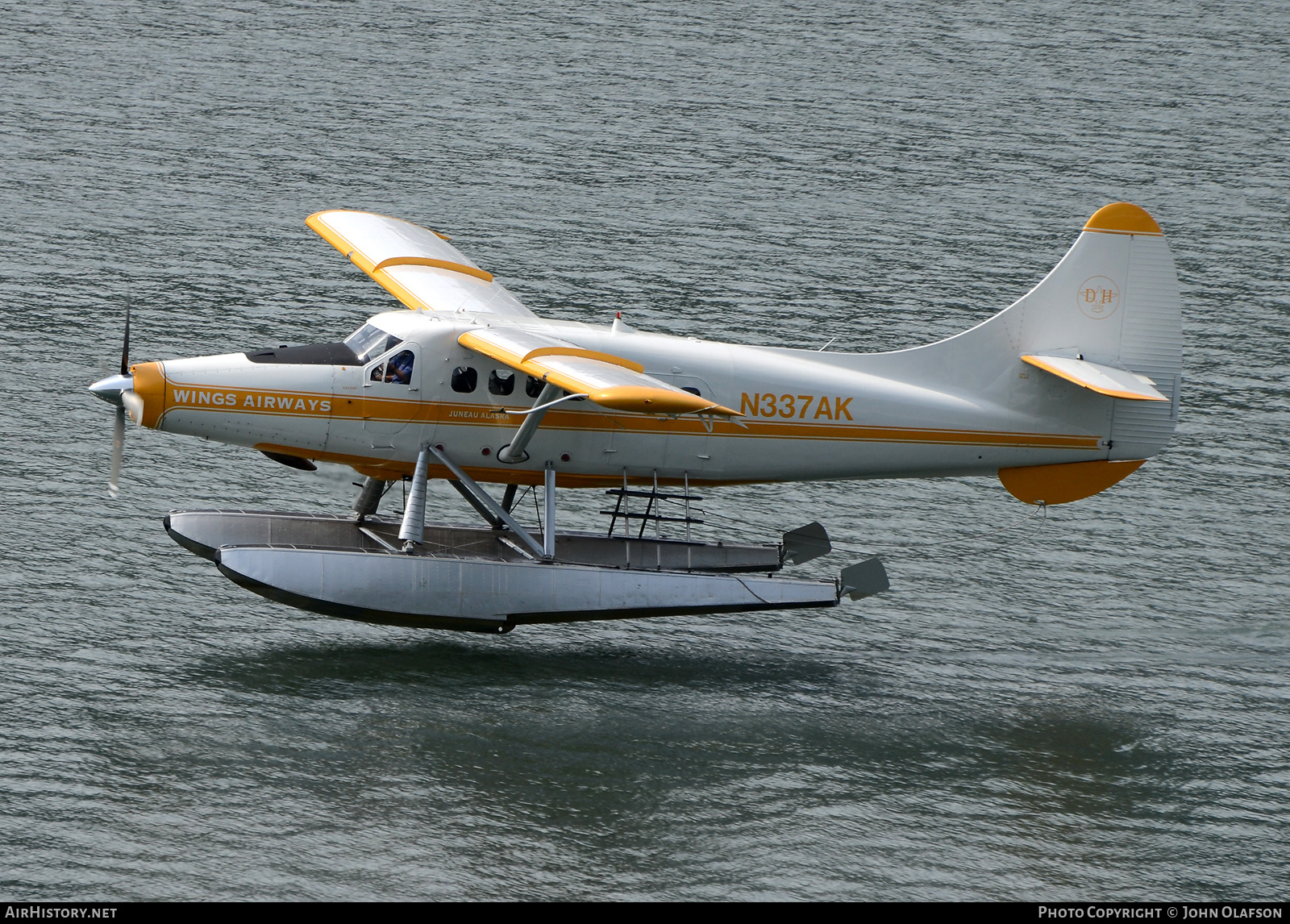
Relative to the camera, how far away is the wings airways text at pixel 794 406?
23.0 metres

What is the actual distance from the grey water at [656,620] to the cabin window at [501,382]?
364 centimetres

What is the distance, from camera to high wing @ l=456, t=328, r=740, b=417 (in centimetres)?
1889

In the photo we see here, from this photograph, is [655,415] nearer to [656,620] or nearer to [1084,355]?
[656,620]

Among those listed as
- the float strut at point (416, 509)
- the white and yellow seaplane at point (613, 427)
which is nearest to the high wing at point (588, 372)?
the white and yellow seaplane at point (613, 427)

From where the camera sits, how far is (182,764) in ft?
63.2

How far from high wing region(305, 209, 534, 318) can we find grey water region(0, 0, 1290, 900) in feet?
10.8

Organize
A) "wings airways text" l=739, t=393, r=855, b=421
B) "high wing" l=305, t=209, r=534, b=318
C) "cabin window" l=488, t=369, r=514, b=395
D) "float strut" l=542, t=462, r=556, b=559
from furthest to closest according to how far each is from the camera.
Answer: "high wing" l=305, t=209, r=534, b=318, "wings airways text" l=739, t=393, r=855, b=421, "cabin window" l=488, t=369, r=514, b=395, "float strut" l=542, t=462, r=556, b=559

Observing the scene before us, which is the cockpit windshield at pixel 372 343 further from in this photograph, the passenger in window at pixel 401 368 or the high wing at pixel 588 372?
the high wing at pixel 588 372

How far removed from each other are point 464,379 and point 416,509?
1913mm

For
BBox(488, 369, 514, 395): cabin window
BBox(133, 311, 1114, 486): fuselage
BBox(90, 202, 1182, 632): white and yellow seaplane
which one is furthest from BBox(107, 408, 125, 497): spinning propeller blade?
BBox(488, 369, 514, 395): cabin window

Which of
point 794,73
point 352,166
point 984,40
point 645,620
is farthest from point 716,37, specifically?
point 645,620

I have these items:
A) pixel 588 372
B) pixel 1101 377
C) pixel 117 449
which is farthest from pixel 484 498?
pixel 1101 377

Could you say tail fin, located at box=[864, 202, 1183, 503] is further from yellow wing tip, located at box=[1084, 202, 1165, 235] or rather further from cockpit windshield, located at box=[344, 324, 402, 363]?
cockpit windshield, located at box=[344, 324, 402, 363]

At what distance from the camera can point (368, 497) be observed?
78.0 ft
